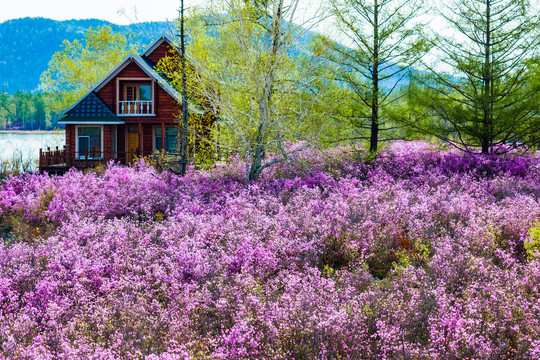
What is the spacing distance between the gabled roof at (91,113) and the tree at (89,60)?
45.8 feet

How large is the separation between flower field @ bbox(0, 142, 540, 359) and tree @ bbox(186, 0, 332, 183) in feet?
11.8

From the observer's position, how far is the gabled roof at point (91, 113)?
85.8ft

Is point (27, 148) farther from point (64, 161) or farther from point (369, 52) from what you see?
point (369, 52)

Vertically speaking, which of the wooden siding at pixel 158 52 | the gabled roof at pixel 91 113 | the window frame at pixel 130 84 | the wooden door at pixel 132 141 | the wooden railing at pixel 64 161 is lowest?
the wooden railing at pixel 64 161

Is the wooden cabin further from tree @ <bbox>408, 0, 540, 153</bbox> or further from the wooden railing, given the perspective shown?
tree @ <bbox>408, 0, 540, 153</bbox>

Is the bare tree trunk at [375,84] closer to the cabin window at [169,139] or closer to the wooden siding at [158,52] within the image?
the cabin window at [169,139]

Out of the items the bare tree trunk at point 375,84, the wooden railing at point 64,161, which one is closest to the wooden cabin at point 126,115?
the wooden railing at point 64,161

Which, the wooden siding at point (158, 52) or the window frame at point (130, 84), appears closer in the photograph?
the window frame at point (130, 84)

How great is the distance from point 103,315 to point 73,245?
3.06 m

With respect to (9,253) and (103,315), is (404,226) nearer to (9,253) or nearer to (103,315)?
(103,315)

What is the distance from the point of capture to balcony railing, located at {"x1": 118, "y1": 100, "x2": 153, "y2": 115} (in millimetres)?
27047

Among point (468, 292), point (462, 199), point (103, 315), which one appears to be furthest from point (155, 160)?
point (468, 292)

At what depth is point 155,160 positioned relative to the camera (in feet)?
65.0

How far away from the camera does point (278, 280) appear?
566 centimetres
